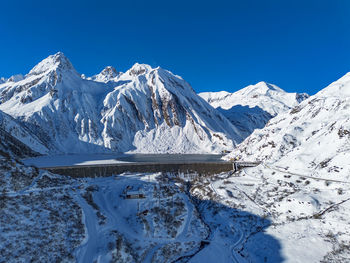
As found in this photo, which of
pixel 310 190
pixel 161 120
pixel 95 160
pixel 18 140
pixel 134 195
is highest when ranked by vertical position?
pixel 161 120

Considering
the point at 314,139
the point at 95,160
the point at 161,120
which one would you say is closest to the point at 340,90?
the point at 314,139

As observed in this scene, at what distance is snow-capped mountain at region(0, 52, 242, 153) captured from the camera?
450 ft

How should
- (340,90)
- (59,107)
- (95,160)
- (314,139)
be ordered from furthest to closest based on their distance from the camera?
(59,107) < (95,160) < (340,90) < (314,139)

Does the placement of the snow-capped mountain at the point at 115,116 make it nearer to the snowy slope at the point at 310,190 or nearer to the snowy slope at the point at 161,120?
the snowy slope at the point at 161,120

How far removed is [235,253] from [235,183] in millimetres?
25099

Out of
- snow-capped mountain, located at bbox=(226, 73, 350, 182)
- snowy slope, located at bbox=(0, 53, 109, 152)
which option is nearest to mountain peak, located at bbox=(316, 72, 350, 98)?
snow-capped mountain, located at bbox=(226, 73, 350, 182)

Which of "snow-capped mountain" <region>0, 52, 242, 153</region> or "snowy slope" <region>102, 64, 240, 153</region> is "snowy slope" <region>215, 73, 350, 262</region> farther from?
"snowy slope" <region>102, 64, 240, 153</region>

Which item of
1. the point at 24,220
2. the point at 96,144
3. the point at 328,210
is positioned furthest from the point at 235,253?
the point at 96,144

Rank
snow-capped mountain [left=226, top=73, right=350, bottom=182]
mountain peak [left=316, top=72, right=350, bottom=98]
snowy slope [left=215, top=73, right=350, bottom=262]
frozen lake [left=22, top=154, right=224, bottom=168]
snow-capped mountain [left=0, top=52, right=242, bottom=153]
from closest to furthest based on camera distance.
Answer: snowy slope [left=215, top=73, right=350, bottom=262] → snow-capped mountain [left=226, top=73, right=350, bottom=182] → frozen lake [left=22, top=154, right=224, bottom=168] → mountain peak [left=316, top=72, right=350, bottom=98] → snow-capped mountain [left=0, top=52, right=242, bottom=153]

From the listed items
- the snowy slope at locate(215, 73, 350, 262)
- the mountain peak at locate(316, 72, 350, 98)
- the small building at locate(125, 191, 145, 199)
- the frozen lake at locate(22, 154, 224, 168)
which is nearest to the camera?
the snowy slope at locate(215, 73, 350, 262)

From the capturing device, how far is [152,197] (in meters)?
45.3

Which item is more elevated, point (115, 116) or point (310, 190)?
point (115, 116)

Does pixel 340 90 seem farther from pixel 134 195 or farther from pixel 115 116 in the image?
pixel 115 116

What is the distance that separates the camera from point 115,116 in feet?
503
